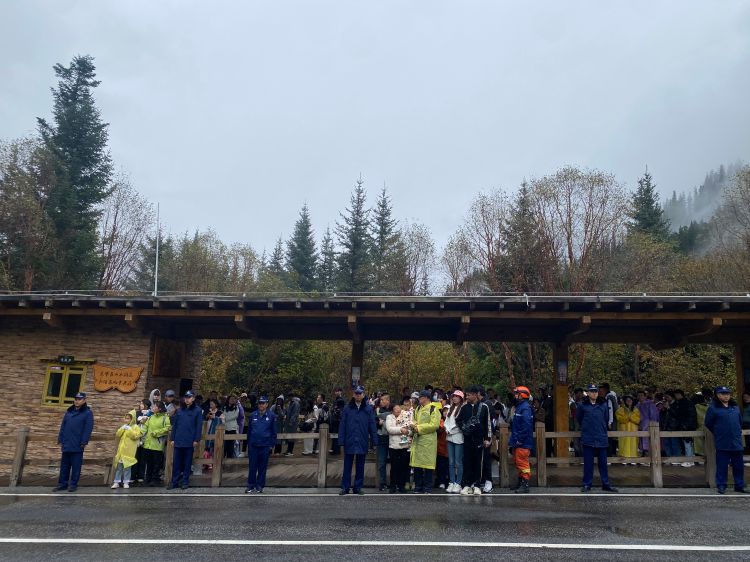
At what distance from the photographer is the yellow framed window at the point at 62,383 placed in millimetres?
14453

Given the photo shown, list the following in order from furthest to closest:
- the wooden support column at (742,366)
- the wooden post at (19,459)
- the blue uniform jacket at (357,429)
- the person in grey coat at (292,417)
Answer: the person in grey coat at (292,417) < the wooden support column at (742,366) < the wooden post at (19,459) < the blue uniform jacket at (357,429)

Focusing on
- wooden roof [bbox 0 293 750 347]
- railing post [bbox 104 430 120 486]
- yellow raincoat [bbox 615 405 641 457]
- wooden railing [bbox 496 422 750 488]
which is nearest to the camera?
wooden railing [bbox 496 422 750 488]

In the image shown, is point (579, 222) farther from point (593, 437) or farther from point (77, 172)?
point (77, 172)

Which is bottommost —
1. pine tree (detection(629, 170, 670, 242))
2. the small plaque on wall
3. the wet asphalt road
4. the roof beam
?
the wet asphalt road

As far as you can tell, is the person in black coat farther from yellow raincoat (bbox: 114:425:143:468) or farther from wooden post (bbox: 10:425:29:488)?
wooden post (bbox: 10:425:29:488)

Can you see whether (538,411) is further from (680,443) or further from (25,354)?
(25,354)

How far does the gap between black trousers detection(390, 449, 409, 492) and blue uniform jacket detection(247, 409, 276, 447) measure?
2.16 metres

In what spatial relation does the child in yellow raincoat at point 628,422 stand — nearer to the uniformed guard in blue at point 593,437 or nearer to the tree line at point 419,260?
the uniformed guard in blue at point 593,437

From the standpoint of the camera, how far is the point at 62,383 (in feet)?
47.6

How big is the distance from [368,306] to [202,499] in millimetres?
5478

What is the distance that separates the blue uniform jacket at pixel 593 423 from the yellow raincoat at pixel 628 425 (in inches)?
182

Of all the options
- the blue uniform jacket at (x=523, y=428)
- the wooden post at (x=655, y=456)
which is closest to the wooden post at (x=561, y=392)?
the wooden post at (x=655, y=456)

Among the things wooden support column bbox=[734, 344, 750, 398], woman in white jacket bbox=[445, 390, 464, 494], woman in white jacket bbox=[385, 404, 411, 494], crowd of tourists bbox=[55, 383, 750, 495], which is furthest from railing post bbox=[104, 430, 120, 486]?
wooden support column bbox=[734, 344, 750, 398]

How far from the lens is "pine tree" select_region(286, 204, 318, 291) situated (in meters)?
52.3
